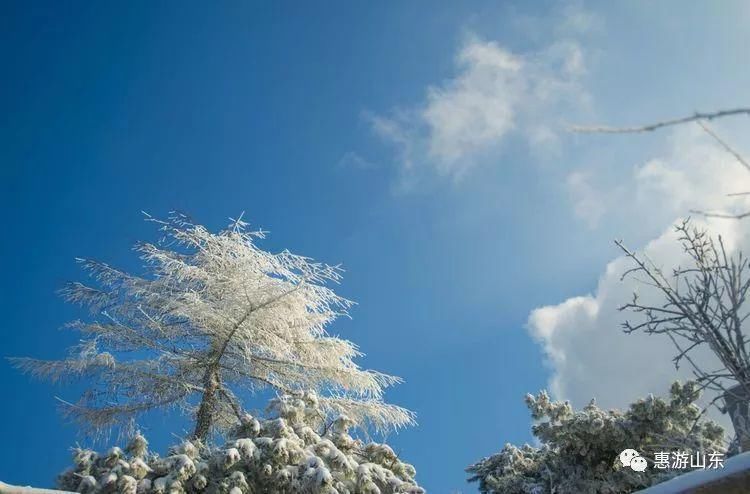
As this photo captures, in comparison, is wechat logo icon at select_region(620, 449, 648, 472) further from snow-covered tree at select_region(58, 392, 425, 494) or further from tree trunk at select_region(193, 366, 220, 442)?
tree trunk at select_region(193, 366, 220, 442)

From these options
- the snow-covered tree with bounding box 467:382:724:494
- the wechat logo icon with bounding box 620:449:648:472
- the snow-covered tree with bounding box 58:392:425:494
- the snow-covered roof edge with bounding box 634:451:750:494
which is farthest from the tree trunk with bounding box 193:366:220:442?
the snow-covered roof edge with bounding box 634:451:750:494

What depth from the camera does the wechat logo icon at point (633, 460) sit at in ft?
38.8

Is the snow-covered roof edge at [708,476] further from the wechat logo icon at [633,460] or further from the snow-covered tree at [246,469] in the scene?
the wechat logo icon at [633,460]

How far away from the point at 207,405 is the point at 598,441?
841 centimetres

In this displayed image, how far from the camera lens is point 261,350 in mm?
11836

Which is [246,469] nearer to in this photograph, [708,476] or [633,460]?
[708,476]

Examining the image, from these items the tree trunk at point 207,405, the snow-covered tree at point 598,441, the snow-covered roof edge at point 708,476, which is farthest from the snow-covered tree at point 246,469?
the snow-covered tree at point 598,441

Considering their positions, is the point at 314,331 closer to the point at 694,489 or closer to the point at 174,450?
the point at 174,450

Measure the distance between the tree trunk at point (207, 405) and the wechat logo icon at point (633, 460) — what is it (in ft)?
28.2

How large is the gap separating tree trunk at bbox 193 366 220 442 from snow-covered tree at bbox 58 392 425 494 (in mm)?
2162

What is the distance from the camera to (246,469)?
8.10 metres

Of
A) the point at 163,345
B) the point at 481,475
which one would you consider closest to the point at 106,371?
the point at 163,345

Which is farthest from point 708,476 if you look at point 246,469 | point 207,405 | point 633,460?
point 633,460

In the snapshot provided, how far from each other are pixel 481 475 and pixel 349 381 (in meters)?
5.43
